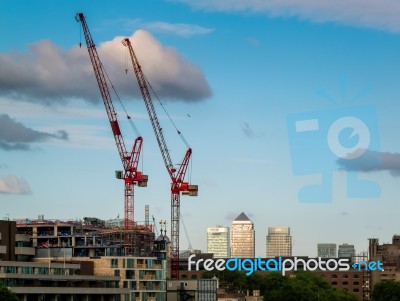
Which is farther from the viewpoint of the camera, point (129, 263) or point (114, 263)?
point (129, 263)

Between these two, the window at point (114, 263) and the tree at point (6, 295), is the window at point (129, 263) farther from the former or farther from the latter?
the tree at point (6, 295)

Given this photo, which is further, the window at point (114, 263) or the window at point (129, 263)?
the window at point (129, 263)

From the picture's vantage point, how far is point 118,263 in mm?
184125

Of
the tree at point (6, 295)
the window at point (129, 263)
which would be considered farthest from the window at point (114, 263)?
the tree at point (6, 295)

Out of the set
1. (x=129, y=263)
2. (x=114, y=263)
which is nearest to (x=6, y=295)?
(x=114, y=263)

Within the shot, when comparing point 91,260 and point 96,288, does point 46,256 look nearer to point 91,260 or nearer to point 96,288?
point 91,260

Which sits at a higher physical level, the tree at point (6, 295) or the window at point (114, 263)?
the window at point (114, 263)

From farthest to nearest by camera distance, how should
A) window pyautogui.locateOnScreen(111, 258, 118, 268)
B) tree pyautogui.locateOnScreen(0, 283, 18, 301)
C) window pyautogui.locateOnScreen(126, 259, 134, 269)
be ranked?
1. window pyautogui.locateOnScreen(126, 259, 134, 269)
2. window pyautogui.locateOnScreen(111, 258, 118, 268)
3. tree pyautogui.locateOnScreen(0, 283, 18, 301)

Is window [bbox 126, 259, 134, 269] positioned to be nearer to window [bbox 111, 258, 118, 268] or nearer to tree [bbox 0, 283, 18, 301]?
window [bbox 111, 258, 118, 268]

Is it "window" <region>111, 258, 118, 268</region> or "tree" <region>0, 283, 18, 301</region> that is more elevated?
"window" <region>111, 258, 118, 268</region>

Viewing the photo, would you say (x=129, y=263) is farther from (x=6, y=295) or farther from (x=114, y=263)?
(x=6, y=295)

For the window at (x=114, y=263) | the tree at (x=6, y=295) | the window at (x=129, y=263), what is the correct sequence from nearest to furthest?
1. the tree at (x=6, y=295)
2. the window at (x=114, y=263)
3. the window at (x=129, y=263)

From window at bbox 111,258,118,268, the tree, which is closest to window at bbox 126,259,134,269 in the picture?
window at bbox 111,258,118,268

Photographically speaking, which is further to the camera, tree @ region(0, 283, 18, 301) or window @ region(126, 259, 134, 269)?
window @ region(126, 259, 134, 269)
